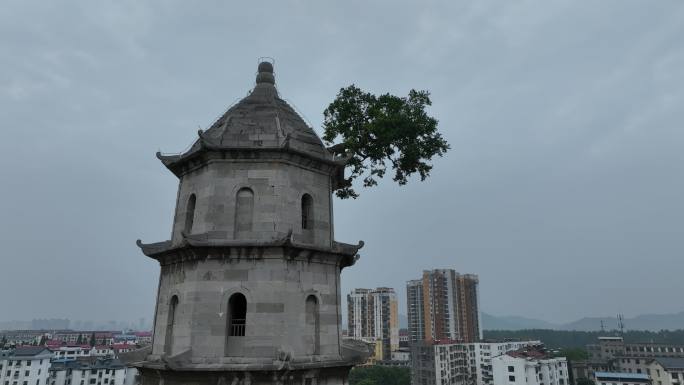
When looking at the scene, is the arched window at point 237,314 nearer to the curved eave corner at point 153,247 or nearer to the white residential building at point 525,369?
the curved eave corner at point 153,247

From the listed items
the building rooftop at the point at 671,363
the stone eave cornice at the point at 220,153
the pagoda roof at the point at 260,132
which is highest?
the pagoda roof at the point at 260,132

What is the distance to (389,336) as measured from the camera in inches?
5025

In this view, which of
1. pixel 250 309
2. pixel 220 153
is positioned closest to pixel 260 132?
pixel 220 153

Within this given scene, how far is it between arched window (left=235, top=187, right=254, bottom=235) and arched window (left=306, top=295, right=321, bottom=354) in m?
3.36

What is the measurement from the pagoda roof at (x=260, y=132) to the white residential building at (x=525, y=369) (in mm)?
67331

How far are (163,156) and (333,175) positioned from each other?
6875mm

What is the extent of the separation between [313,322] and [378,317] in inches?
4476

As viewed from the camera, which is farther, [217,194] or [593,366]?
[593,366]

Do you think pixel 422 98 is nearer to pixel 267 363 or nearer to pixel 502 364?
pixel 267 363

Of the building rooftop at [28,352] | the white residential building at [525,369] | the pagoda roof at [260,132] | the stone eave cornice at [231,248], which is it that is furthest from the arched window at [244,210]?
the building rooftop at [28,352]

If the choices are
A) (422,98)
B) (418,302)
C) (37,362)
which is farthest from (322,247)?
(418,302)

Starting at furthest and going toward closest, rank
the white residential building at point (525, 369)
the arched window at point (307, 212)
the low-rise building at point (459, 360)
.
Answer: the low-rise building at point (459, 360), the white residential building at point (525, 369), the arched window at point (307, 212)

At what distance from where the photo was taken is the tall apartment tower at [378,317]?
12456 centimetres

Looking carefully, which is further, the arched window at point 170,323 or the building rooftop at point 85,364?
the building rooftop at point 85,364
